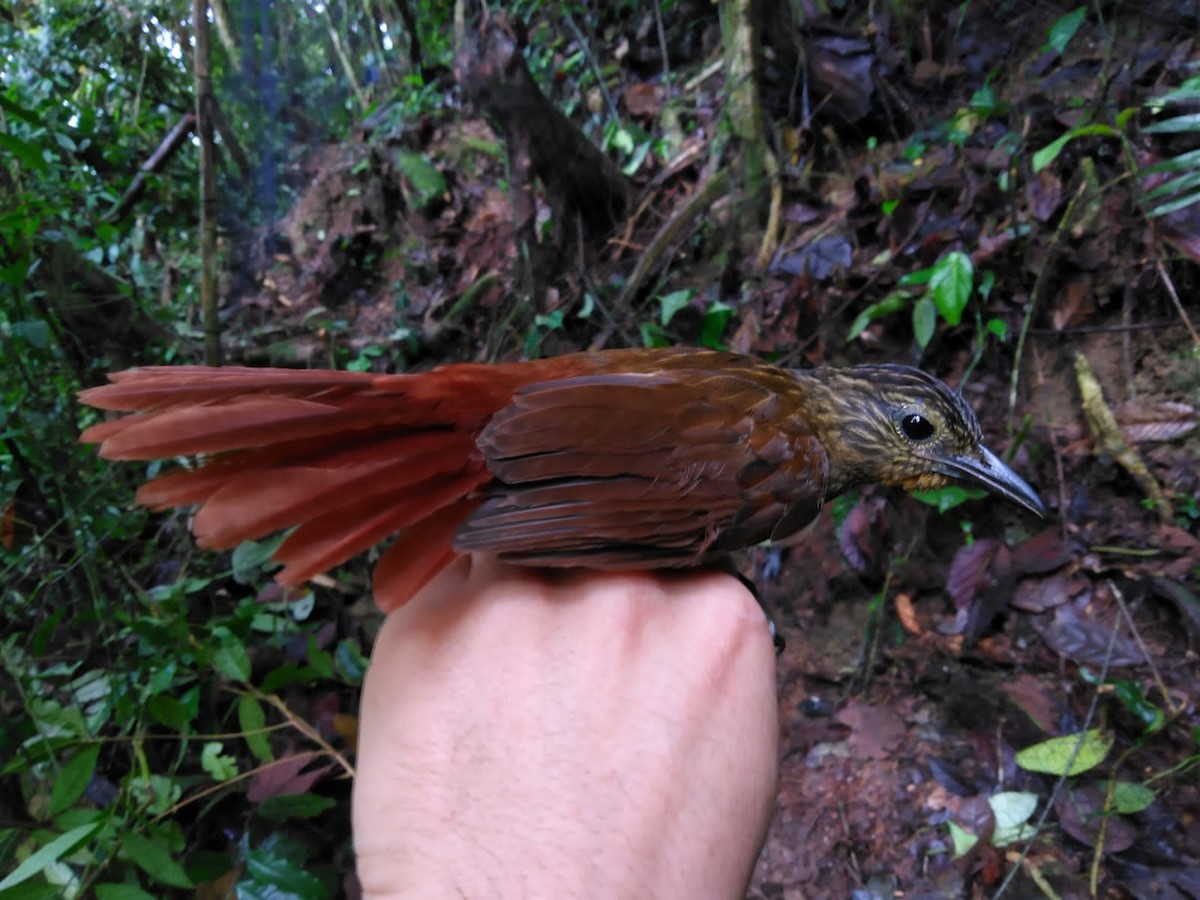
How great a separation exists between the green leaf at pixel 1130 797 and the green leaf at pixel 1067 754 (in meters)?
0.06

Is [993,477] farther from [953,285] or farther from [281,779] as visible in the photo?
[281,779]

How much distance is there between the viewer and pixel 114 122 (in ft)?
10.5

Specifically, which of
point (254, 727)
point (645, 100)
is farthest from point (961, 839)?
point (645, 100)

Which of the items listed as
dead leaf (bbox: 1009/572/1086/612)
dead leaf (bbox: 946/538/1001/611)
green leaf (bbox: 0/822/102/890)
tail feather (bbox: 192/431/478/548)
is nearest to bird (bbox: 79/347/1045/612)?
tail feather (bbox: 192/431/478/548)

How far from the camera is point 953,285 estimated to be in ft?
6.61

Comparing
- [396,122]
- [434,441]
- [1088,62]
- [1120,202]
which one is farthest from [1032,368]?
[396,122]

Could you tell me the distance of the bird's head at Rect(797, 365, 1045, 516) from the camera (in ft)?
4.99

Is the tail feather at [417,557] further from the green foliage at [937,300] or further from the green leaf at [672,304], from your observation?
the green leaf at [672,304]

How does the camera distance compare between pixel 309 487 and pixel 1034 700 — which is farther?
pixel 1034 700

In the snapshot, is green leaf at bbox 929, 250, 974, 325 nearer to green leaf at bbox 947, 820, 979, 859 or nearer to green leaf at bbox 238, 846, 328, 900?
green leaf at bbox 947, 820, 979, 859

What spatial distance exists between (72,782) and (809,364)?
7.34ft

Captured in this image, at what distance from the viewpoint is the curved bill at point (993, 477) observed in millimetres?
1526

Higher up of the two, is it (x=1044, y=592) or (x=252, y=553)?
(x=252, y=553)

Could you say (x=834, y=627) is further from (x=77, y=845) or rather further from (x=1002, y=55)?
(x=1002, y=55)
